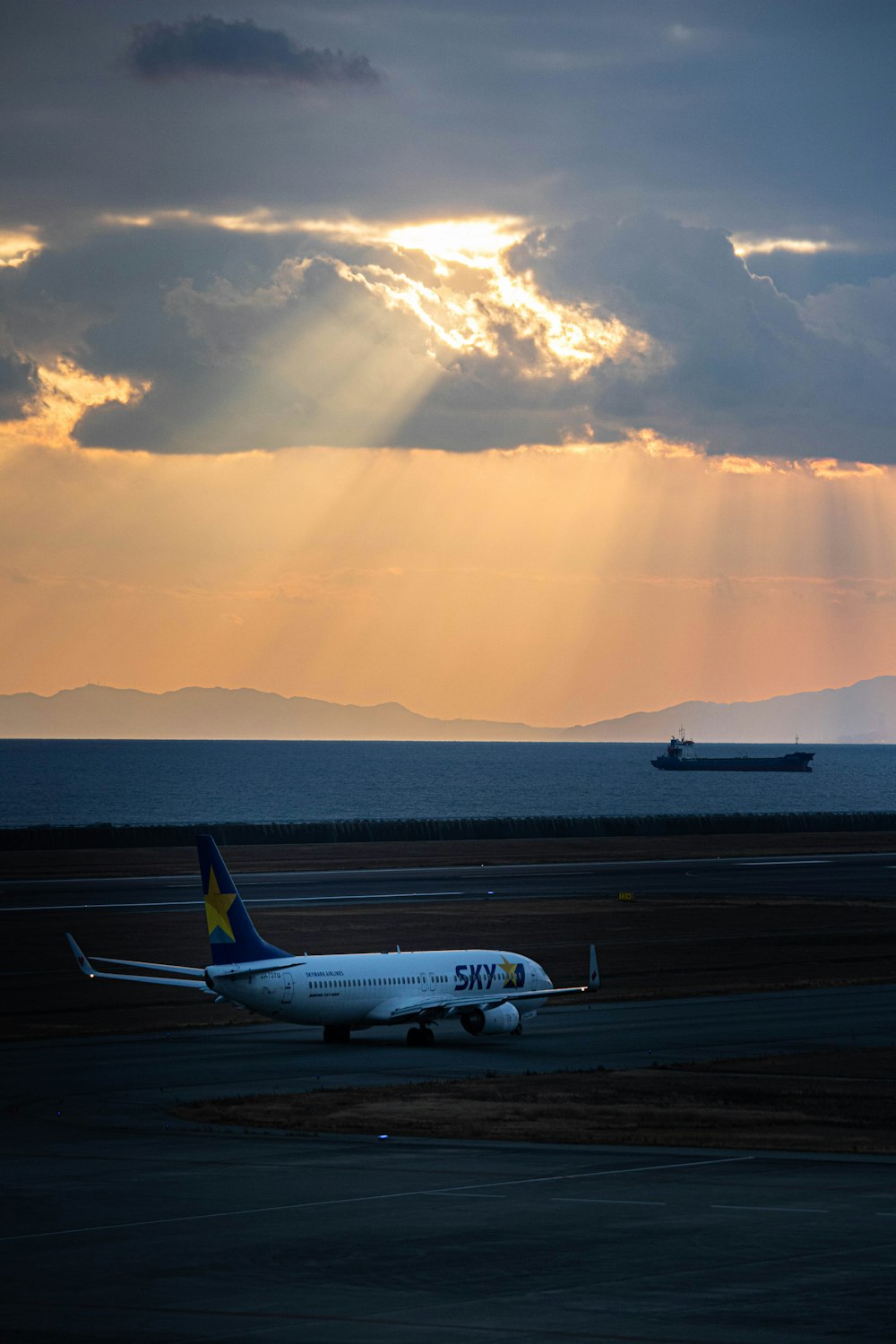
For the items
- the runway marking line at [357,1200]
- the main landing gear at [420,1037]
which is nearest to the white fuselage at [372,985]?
the main landing gear at [420,1037]

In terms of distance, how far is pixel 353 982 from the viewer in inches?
2633

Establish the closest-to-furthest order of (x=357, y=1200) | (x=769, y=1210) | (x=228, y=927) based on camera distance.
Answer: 1. (x=769, y=1210)
2. (x=357, y=1200)
3. (x=228, y=927)

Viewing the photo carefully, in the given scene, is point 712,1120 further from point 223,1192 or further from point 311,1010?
point 311,1010

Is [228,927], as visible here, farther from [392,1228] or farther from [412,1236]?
[412,1236]

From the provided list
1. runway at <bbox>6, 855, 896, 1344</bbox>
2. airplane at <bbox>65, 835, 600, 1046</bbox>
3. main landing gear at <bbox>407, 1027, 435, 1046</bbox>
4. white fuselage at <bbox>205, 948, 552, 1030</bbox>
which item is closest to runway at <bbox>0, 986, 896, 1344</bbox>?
runway at <bbox>6, 855, 896, 1344</bbox>

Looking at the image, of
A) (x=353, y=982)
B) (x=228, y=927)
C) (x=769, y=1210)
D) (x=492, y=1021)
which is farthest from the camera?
(x=492, y=1021)

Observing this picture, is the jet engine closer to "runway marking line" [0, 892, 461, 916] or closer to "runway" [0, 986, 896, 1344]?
"runway" [0, 986, 896, 1344]

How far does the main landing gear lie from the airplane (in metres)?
0.03

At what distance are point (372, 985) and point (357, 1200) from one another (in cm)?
3050

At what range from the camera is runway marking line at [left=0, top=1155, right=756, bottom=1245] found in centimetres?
3375

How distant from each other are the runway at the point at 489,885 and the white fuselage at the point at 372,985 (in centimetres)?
5273

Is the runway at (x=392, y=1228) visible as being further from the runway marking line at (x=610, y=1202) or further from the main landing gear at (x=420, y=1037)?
the main landing gear at (x=420, y=1037)

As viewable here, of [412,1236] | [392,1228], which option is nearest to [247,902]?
[392,1228]

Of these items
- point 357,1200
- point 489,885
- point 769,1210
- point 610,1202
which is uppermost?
point 489,885
